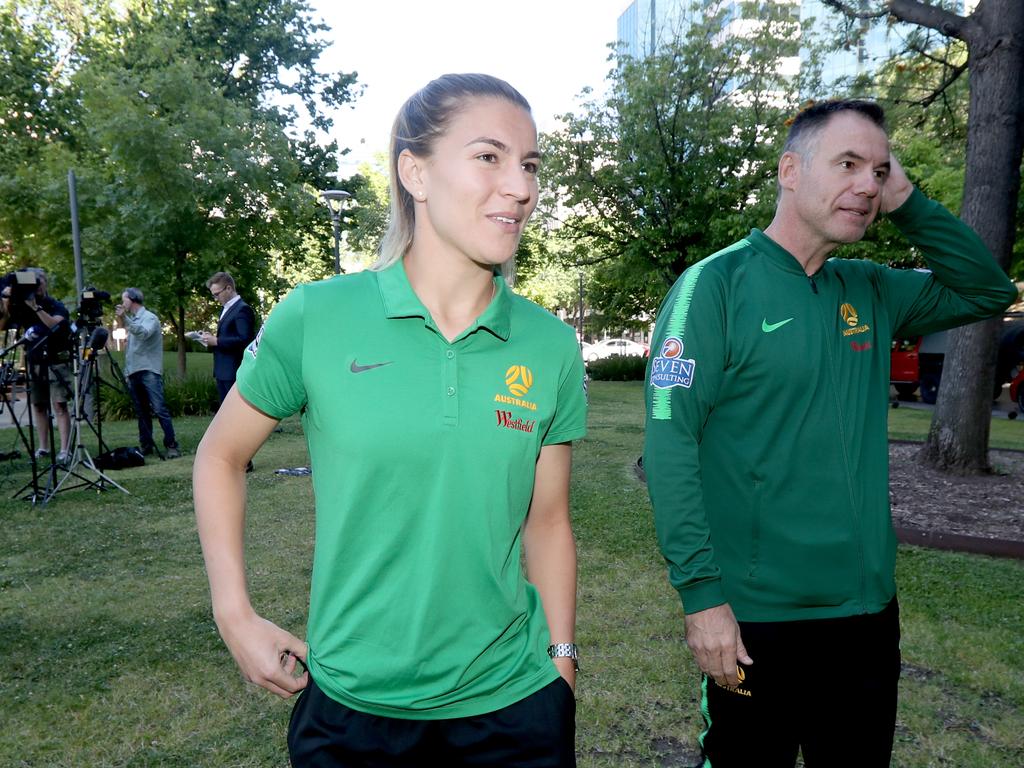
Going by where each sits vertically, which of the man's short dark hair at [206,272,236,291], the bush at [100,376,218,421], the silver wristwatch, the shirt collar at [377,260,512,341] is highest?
the man's short dark hair at [206,272,236,291]

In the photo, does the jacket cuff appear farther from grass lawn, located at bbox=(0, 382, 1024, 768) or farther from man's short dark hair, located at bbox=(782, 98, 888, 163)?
man's short dark hair, located at bbox=(782, 98, 888, 163)

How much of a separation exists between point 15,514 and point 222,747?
19.8ft

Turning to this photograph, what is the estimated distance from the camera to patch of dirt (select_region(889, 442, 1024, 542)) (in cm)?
732

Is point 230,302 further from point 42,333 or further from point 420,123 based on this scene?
point 420,123

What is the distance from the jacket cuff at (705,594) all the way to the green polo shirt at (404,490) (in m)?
0.67

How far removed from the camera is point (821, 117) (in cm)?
261

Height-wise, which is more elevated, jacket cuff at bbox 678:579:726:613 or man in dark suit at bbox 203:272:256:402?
man in dark suit at bbox 203:272:256:402

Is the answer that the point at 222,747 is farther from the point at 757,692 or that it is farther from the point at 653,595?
the point at 653,595

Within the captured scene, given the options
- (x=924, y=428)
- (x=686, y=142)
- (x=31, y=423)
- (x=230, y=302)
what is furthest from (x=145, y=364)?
(x=686, y=142)

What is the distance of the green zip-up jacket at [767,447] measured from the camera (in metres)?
2.34

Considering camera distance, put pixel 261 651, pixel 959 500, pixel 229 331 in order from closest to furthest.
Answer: pixel 261 651
pixel 959 500
pixel 229 331

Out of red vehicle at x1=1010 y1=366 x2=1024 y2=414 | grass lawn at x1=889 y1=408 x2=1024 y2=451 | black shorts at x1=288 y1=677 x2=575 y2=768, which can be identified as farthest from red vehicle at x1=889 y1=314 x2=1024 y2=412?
black shorts at x1=288 y1=677 x2=575 y2=768

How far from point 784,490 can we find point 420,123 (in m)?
1.48

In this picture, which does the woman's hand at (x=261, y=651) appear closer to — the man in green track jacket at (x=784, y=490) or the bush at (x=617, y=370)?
the man in green track jacket at (x=784, y=490)
